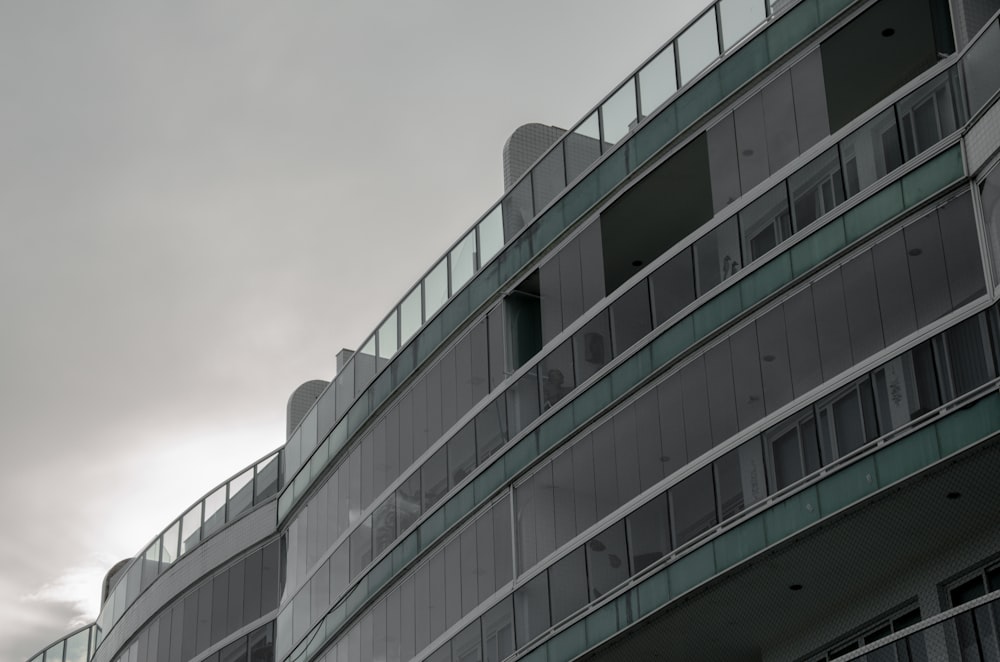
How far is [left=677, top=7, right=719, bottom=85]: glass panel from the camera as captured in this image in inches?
1136

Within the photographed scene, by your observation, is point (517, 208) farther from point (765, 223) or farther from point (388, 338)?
point (765, 223)

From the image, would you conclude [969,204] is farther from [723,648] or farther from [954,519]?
[723,648]

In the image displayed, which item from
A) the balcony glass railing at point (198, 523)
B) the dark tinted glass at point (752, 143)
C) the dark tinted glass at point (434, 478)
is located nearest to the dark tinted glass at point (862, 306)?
the dark tinted glass at point (752, 143)

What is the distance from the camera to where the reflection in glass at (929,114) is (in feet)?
80.2

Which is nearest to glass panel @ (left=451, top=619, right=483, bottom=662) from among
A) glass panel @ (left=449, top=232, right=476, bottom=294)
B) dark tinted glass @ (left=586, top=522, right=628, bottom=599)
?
dark tinted glass @ (left=586, top=522, right=628, bottom=599)

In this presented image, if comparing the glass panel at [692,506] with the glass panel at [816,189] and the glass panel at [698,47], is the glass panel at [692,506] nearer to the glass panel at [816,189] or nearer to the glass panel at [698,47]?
the glass panel at [816,189]

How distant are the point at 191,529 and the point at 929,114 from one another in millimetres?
26959

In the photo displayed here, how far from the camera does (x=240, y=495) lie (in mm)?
45094

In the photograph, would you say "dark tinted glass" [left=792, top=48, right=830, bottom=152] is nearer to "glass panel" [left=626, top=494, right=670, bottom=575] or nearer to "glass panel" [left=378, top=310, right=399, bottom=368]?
"glass panel" [left=626, top=494, right=670, bottom=575]

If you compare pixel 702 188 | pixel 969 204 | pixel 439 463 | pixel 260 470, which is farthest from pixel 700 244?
pixel 260 470

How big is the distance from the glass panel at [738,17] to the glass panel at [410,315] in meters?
10.3

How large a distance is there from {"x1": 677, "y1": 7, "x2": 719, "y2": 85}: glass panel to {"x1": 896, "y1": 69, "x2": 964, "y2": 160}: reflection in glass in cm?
443

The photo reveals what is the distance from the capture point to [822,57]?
26.7 m

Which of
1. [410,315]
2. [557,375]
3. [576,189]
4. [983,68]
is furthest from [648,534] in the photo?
[410,315]
